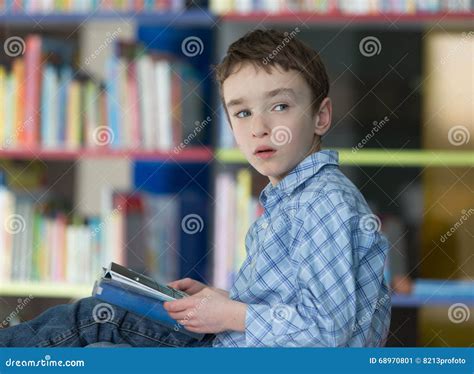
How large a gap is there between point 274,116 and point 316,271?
0.34m

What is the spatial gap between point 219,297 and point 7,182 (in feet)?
3.93

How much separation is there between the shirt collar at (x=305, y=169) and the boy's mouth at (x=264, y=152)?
0.07 metres

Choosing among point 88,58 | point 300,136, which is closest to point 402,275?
point 300,136

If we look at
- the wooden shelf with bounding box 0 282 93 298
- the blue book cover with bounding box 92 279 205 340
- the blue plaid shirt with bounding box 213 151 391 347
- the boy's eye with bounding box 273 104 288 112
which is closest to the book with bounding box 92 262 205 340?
the blue book cover with bounding box 92 279 205 340

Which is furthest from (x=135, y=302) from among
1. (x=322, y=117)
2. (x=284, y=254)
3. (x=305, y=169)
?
(x=322, y=117)

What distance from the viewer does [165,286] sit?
5.61 ft

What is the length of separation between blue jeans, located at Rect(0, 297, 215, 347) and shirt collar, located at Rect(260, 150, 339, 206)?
0.30 metres

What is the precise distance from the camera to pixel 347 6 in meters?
2.46

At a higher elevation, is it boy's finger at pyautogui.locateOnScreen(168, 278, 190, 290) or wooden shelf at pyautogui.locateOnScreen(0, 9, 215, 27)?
wooden shelf at pyautogui.locateOnScreen(0, 9, 215, 27)

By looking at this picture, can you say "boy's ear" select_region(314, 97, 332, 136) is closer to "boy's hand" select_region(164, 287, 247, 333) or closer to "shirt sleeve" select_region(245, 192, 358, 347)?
"shirt sleeve" select_region(245, 192, 358, 347)

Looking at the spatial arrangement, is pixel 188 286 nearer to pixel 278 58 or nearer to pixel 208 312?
pixel 208 312

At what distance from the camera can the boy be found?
5.17 feet

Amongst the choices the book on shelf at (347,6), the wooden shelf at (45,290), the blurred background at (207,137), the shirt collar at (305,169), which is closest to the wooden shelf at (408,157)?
the blurred background at (207,137)
